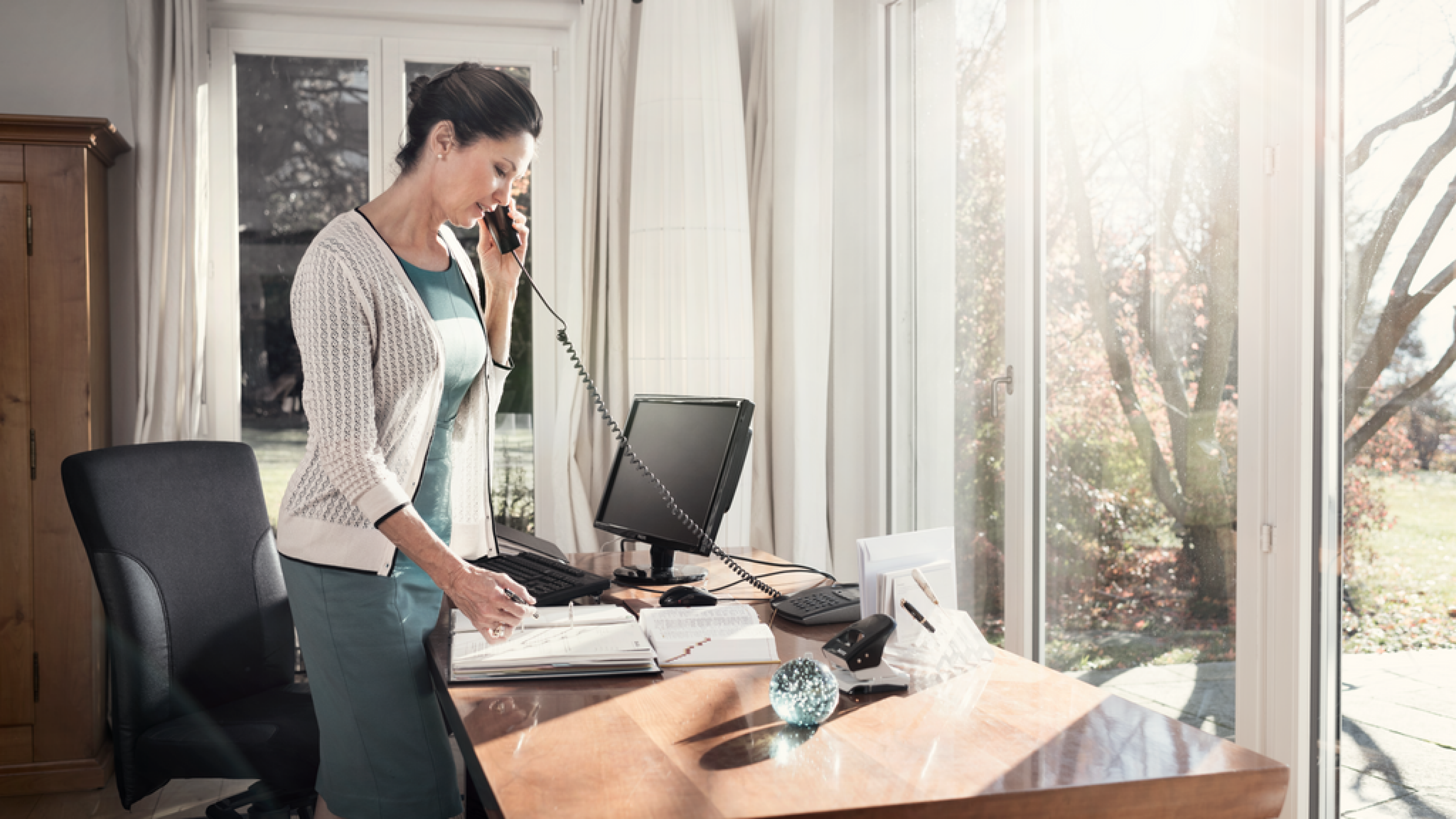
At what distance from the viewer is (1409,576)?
1.55 metres

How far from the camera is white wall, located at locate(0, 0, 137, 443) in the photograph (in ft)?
10.5

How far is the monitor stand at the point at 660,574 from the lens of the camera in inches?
82.1

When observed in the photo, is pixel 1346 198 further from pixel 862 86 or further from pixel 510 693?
pixel 862 86

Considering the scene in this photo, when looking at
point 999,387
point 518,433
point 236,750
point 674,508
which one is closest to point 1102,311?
point 999,387

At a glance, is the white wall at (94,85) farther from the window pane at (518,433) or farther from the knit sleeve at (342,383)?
the knit sleeve at (342,383)

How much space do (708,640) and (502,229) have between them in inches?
33.8

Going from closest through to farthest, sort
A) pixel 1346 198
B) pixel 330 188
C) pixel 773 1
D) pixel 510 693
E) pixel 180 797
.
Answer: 1. pixel 510 693
2. pixel 1346 198
3. pixel 180 797
4. pixel 773 1
5. pixel 330 188

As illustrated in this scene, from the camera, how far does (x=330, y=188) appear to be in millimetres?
3488

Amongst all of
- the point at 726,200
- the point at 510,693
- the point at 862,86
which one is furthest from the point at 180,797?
the point at 862,86

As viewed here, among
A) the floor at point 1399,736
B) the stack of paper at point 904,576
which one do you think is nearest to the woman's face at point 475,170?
the stack of paper at point 904,576

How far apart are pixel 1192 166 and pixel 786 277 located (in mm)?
1425

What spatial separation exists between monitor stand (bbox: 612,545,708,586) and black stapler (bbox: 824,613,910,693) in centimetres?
76

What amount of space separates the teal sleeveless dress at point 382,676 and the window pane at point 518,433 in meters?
2.15

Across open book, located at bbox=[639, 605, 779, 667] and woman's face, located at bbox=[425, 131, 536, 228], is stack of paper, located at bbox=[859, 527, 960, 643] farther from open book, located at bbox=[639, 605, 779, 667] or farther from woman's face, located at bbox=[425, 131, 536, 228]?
woman's face, located at bbox=[425, 131, 536, 228]
